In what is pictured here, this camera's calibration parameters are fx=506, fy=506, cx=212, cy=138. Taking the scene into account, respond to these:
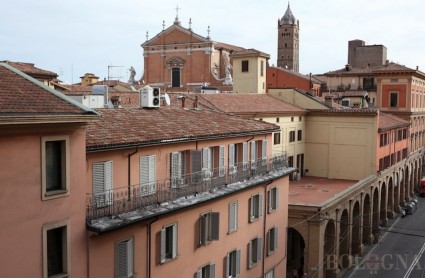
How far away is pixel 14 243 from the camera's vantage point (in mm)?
11711

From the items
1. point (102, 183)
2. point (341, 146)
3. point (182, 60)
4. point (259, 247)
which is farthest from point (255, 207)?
point (182, 60)

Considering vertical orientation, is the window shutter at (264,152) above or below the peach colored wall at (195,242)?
above

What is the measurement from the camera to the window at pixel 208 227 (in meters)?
18.9

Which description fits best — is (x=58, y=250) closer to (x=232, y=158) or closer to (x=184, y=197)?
(x=184, y=197)

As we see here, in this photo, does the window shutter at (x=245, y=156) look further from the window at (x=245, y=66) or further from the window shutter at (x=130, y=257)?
the window at (x=245, y=66)

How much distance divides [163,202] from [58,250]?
4.53m

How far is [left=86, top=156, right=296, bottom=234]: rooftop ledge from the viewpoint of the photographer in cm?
1409

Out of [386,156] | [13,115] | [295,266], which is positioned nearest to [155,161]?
[13,115]

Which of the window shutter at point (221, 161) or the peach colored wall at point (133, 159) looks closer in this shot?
the peach colored wall at point (133, 159)

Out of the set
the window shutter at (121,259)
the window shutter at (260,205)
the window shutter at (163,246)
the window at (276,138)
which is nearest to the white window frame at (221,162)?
the window shutter at (260,205)

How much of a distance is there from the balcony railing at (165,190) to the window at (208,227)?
39.3 inches

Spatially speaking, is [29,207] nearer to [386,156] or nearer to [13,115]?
[13,115]

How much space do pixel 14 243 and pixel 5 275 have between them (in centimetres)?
73

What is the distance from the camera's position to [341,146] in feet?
148
